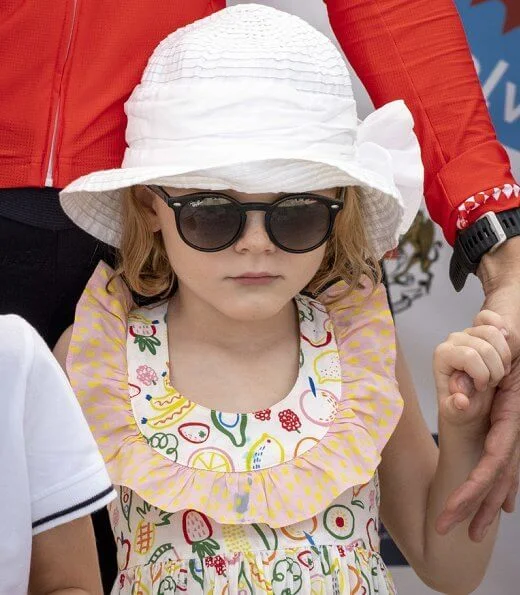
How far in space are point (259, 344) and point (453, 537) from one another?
46 cm

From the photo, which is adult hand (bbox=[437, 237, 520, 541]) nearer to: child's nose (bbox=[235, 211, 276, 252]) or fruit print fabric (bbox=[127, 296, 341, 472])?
fruit print fabric (bbox=[127, 296, 341, 472])

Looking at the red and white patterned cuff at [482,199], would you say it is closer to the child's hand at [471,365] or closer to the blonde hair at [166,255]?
the blonde hair at [166,255]

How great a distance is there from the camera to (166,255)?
2.00m

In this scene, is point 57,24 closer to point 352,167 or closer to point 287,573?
point 352,167

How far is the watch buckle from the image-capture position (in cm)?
203

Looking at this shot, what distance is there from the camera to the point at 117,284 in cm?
Answer: 199

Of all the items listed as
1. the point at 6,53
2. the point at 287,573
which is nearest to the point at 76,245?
the point at 6,53

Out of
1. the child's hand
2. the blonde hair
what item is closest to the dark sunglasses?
the blonde hair

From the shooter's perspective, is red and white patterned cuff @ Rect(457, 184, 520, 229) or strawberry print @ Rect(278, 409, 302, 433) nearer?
strawberry print @ Rect(278, 409, 302, 433)

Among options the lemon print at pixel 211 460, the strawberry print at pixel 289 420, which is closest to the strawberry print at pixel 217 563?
the lemon print at pixel 211 460

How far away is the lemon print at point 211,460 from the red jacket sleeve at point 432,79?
64 centimetres

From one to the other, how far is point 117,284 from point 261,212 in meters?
0.38

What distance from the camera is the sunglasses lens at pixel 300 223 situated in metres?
1.72

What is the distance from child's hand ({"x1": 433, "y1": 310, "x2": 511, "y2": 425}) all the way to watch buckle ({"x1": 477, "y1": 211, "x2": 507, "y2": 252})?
0.27 metres
